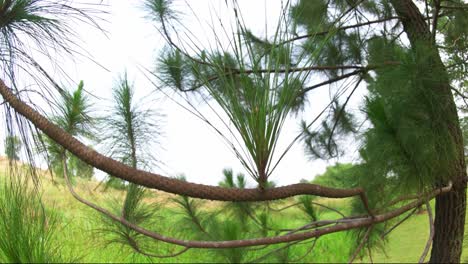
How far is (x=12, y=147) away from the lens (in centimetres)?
65

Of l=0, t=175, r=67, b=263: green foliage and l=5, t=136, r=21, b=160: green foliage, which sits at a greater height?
l=5, t=136, r=21, b=160: green foliage

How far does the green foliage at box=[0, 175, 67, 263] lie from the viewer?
0.56 meters

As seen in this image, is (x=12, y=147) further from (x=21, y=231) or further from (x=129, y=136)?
(x=129, y=136)

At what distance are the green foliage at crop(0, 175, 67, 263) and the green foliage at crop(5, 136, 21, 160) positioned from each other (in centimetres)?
3

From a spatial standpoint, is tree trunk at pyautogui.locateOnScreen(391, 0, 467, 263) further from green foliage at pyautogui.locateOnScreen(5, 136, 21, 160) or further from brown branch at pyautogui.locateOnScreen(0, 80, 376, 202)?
green foliage at pyautogui.locateOnScreen(5, 136, 21, 160)

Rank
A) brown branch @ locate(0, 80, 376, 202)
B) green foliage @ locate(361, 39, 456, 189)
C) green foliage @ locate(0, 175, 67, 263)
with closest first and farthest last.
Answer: brown branch @ locate(0, 80, 376, 202) < green foliage @ locate(0, 175, 67, 263) < green foliage @ locate(361, 39, 456, 189)

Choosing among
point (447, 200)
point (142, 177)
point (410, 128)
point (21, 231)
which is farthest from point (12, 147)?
point (447, 200)

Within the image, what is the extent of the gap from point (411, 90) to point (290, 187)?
50cm

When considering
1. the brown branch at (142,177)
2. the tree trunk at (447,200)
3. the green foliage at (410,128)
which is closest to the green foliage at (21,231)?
the brown branch at (142,177)

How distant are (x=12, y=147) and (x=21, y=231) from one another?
12 cm

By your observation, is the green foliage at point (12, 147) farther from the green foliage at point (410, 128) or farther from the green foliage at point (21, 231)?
the green foliage at point (410, 128)

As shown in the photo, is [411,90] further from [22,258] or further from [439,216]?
[22,258]

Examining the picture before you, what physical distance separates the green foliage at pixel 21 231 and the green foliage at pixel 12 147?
0.11 ft

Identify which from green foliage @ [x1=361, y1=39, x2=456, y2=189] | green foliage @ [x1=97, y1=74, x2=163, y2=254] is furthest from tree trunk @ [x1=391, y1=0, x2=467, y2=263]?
green foliage @ [x1=97, y1=74, x2=163, y2=254]
